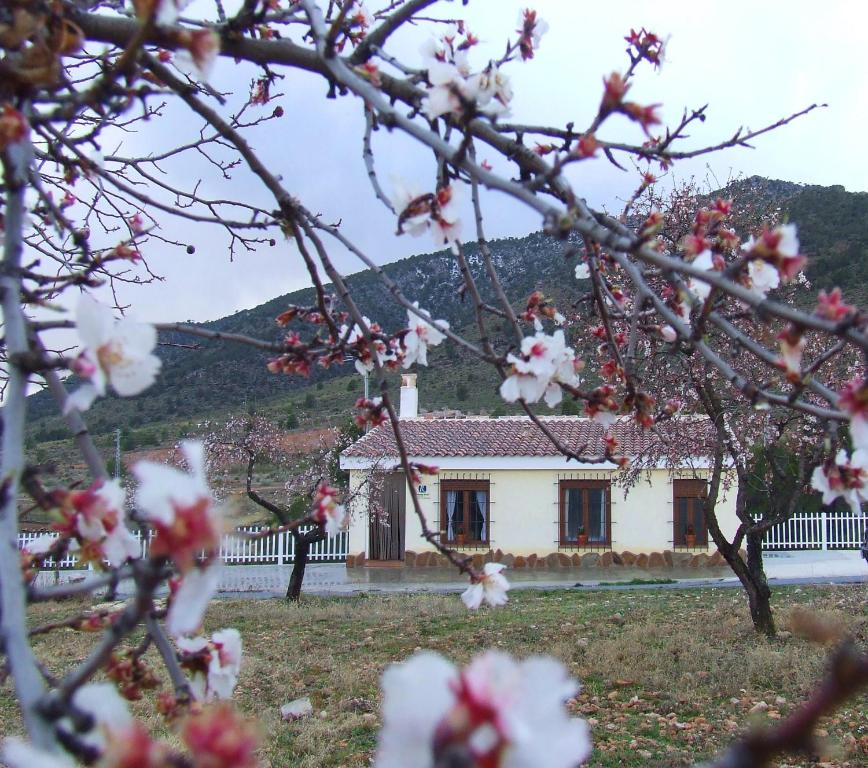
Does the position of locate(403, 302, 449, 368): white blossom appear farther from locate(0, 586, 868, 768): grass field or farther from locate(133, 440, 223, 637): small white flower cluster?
locate(0, 586, 868, 768): grass field

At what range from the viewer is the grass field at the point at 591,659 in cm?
436

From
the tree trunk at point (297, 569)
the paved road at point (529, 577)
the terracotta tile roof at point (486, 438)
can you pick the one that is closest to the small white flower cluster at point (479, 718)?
the tree trunk at point (297, 569)

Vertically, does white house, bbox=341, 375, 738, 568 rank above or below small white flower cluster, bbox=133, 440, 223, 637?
below

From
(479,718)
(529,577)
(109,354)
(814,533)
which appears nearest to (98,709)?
(479,718)

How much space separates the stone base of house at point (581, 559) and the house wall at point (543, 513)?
0.11 m

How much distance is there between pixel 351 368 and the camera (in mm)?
33031

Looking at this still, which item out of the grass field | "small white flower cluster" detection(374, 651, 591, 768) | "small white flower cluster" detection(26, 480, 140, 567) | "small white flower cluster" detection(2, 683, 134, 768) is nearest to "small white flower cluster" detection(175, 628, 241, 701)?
"small white flower cluster" detection(26, 480, 140, 567)

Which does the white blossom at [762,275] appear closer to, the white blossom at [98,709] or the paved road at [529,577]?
the white blossom at [98,709]

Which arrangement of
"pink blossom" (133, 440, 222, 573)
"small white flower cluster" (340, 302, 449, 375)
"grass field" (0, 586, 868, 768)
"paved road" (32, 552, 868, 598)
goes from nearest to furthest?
"pink blossom" (133, 440, 222, 573) → "small white flower cluster" (340, 302, 449, 375) → "grass field" (0, 586, 868, 768) → "paved road" (32, 552, 868, 598)

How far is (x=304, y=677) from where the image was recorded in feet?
19.6

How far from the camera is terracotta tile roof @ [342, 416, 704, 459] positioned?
52.4 ft

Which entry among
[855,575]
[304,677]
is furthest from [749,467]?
[304,677]

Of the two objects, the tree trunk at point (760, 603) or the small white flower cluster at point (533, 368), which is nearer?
the small white flower cluster at point (533, 368)

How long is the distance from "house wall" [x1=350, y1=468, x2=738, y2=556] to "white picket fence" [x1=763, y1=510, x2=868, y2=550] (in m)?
1.73
